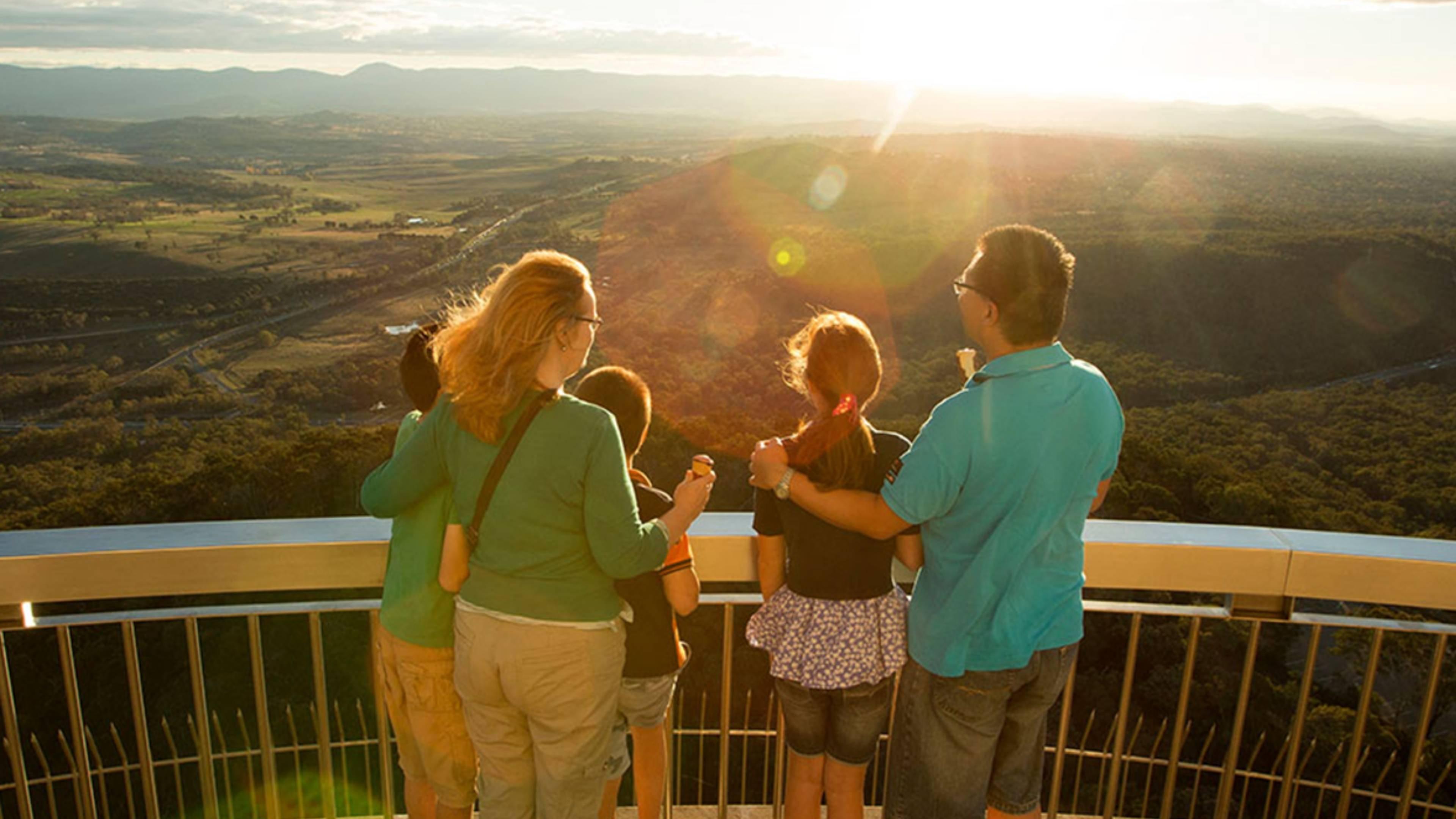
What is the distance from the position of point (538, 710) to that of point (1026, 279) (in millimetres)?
1210

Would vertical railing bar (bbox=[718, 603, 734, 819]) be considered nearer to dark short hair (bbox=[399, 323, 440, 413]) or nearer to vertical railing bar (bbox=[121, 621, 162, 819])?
dark short hair (bbox=[399, 323, 440, 413])

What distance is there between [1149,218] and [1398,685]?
4900cm

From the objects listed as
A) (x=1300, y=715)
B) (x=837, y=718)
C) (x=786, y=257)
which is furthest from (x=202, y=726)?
(x=786, y=257)

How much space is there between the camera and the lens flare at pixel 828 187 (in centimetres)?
6028

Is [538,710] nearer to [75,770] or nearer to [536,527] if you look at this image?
[536,527]

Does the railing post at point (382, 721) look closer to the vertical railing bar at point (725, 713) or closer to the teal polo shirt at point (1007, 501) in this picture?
the vertical railing bar at point (725, 713)

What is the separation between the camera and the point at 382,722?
211cm

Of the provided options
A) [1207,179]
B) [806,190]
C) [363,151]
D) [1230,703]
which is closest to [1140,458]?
[1230,703]

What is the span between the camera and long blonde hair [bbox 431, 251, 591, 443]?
1.67 metres

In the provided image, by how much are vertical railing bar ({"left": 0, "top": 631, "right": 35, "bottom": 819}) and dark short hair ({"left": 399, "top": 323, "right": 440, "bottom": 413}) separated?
3.27ft

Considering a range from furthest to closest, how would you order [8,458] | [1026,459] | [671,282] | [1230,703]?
1. [671,282]
2. [8,458]
3. [1230,703]
4. [1026,459]

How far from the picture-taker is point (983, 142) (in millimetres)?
73250

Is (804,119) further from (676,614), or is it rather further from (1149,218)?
(676,614)

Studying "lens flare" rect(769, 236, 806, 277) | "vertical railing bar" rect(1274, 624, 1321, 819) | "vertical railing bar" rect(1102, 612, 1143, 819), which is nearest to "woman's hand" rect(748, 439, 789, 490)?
"vertical railing bar" rect(1102, 612, 1143, 819)
